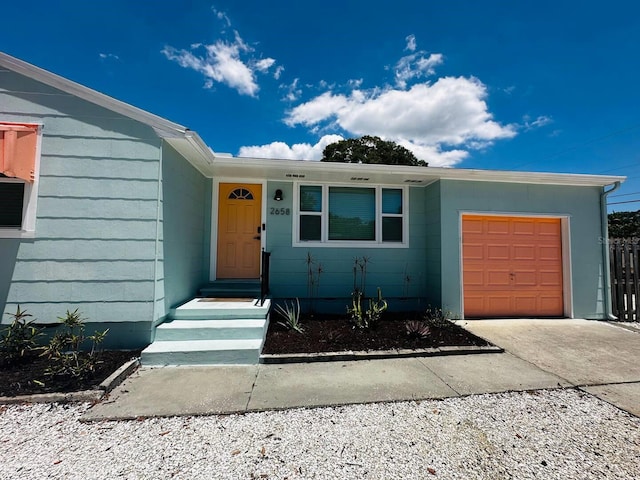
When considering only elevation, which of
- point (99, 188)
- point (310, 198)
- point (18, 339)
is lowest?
point (18, 339)

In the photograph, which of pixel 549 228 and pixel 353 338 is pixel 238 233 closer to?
pixel 353 338

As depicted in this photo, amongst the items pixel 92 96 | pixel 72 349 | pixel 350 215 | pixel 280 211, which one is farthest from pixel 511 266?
pixel 92 96

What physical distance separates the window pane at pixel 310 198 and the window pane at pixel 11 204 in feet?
14.2

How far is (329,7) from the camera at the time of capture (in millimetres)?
5688

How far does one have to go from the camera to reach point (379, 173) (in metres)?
5.60

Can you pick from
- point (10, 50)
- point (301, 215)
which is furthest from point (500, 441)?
point (10, 50)

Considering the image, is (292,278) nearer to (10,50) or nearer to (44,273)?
(44,273)

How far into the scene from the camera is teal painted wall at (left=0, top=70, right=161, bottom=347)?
3.69 m

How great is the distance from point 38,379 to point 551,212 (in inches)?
341

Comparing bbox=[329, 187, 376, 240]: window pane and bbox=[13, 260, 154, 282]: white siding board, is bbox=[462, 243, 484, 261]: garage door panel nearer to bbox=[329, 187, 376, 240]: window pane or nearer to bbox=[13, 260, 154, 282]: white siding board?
→ bbox=[329, 187, 376, 240]: window pane

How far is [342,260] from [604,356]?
14.2 ft

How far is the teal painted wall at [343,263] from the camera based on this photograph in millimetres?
6043

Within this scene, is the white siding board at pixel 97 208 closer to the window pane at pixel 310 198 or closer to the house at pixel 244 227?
the house at pixel 244 227

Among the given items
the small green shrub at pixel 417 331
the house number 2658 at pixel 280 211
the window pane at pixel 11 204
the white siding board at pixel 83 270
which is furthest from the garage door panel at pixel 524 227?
Answer: the window pane at pixel 11 204
